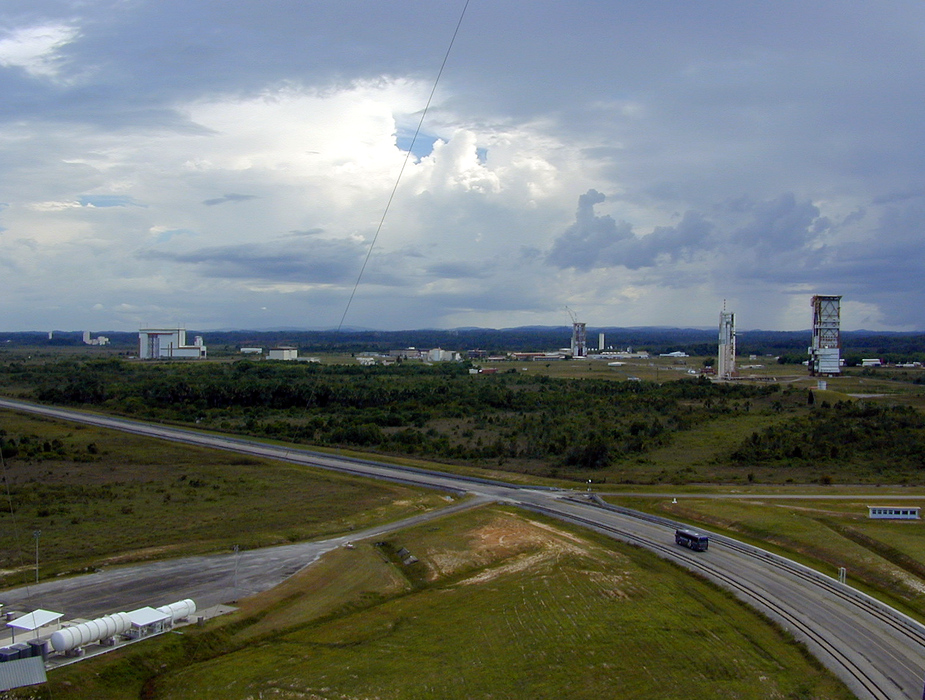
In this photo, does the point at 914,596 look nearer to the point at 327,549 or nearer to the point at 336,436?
the point at 327,549

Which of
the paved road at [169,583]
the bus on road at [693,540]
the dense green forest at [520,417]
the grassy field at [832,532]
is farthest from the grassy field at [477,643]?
the dense green forest at [520,417]

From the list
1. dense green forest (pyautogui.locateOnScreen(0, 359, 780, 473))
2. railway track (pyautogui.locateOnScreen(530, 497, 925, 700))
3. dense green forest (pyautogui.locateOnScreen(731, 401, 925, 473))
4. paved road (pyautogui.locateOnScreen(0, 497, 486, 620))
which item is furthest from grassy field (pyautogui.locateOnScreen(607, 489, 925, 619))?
paved road (pyautogui.locateOnScreen(0, 497, 486, 620))

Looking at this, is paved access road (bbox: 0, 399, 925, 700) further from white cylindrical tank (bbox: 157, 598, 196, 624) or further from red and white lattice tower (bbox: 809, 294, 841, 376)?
red and white lattice tower (bbox: 809, 294, 841, 376)

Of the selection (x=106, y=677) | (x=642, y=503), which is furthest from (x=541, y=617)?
(x=642, y=503)

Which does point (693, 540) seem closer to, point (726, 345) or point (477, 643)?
point (477, 643)

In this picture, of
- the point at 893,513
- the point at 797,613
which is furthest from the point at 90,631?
the point at 893,513

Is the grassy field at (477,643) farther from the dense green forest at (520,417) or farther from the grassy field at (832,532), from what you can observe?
the dense green forest at (520,417)

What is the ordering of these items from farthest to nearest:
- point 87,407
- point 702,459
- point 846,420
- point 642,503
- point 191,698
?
point 87,407 < point 846,420 < point 702,459 < point 642,503 < point 191,698
